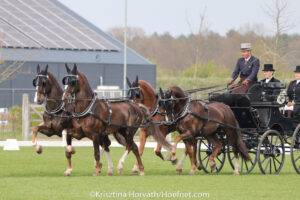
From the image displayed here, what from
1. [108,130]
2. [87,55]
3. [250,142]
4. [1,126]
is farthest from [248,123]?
[87,55]

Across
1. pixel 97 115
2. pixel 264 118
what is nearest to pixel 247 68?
pixel 264 118

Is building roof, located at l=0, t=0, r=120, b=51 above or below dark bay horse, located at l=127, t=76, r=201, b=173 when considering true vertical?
above

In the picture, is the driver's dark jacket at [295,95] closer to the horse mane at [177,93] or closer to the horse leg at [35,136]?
the horse mane at [177,93]

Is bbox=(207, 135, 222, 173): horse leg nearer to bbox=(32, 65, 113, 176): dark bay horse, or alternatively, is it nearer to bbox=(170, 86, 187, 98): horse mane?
bbox=(170, 86, 187, 98): horse mane

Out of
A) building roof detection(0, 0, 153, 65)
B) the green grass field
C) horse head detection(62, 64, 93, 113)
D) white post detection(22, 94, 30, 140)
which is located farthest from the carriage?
building roof detection(0, 0, 153, 65)

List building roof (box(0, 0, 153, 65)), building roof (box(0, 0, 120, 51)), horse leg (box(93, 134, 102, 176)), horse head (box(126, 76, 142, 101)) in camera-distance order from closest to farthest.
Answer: horse leg (box(93, 134, 102, 176)) < horse head (box(126, 76, 142, 101)) < building roof (box(0, 0, 153, 65)) < building roof (box(0, 0, 120, 51))

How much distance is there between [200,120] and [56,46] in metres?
29.3

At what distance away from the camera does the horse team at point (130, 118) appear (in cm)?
1750

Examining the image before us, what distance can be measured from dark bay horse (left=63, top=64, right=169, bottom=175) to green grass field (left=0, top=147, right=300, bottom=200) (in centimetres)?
74

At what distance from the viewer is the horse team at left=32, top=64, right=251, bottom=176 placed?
57.4ft

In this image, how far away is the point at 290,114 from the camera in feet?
62.7

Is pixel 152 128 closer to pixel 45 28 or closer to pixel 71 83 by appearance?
pixel 71 83

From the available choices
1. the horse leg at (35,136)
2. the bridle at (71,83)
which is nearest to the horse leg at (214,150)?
the bridle at (71,83)

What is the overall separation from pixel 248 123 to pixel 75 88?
379cm
